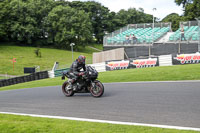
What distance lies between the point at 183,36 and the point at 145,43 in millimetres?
5539

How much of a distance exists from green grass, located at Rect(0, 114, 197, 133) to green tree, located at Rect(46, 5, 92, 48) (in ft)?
214

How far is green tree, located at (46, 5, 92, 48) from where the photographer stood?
232 ft

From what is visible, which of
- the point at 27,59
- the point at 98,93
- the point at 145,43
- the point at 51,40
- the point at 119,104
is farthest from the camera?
the point at 51,40

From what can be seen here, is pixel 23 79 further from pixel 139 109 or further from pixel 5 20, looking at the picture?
pixel 5 20

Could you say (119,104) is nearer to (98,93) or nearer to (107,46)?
(98,93)

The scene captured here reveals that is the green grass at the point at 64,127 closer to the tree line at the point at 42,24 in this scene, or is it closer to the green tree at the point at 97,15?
the tree line at the point at 42,24

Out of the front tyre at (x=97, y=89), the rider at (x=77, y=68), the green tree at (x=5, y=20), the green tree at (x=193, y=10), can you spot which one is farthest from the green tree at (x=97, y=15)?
the front tyre at (x=97, y=89)

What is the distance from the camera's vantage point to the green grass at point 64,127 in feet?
15.9

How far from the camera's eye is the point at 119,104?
7641 mm

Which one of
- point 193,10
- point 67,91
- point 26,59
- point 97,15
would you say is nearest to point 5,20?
point 26,59

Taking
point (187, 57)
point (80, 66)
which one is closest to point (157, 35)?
point (187, 57)

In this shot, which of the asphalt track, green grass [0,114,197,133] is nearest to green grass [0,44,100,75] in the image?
the asphalt track

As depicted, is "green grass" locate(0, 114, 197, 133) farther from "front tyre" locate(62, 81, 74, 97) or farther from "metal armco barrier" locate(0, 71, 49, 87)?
"metal armco barrier" locate(0, 71, 49, 87)

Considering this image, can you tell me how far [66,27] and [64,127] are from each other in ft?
227
